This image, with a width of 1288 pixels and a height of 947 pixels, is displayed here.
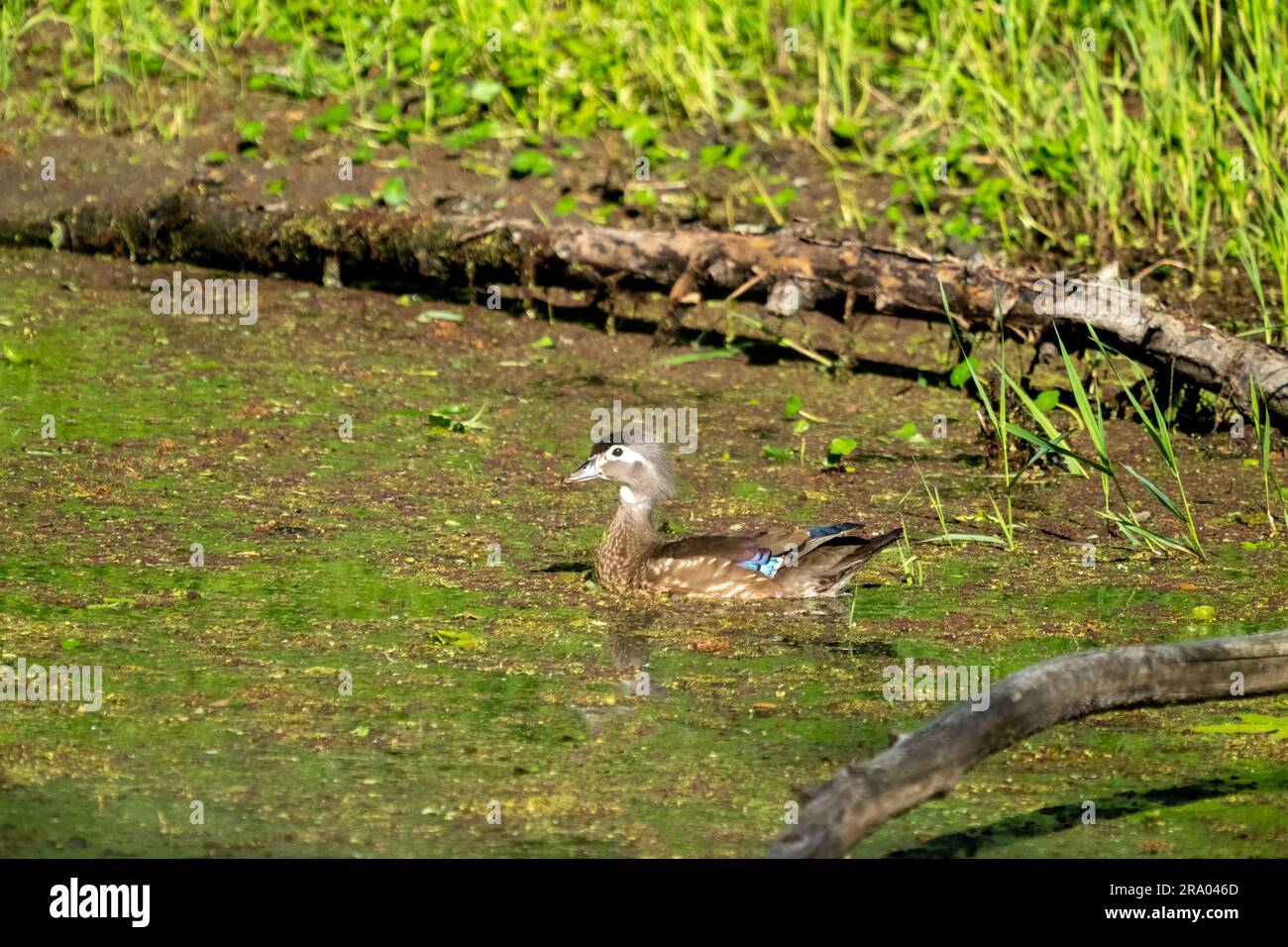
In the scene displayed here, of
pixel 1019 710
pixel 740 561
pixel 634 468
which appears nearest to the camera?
pixel 1019 710

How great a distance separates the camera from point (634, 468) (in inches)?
294

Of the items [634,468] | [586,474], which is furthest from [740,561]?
[586,474]

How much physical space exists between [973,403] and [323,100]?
5.14 metres

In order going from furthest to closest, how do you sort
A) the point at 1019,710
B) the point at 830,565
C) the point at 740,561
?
the point at 830,565 < the point at 740,561 < the point at 1019,710

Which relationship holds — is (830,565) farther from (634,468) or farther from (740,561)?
(634,468)

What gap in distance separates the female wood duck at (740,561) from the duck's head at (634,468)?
305 millimetres

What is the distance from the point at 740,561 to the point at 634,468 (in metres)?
0.85

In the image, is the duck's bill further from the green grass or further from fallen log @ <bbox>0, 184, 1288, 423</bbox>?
the green grass

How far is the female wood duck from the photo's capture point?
267 inches

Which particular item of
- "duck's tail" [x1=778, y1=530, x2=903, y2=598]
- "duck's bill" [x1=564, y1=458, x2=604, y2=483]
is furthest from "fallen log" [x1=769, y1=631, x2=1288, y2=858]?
"duck's bill" [x1=564, y1=458, x2=604, y2=483]

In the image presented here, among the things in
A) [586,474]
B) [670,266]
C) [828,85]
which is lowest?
[586,474]

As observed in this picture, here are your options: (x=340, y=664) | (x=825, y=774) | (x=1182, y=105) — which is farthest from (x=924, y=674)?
(x=1182, y=105)

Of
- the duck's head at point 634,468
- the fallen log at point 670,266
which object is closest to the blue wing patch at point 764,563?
the duck's head at point 634,468

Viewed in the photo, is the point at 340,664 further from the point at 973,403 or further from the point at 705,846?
Result: the point at 973,403
